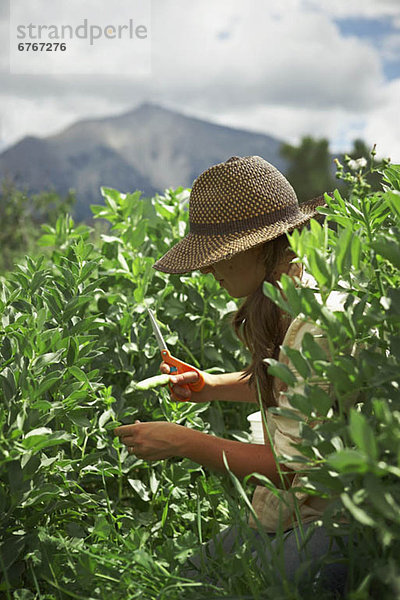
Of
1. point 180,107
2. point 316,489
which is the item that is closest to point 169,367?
point 316,489

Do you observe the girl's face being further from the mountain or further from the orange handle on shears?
the mountain

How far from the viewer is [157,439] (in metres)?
1.63

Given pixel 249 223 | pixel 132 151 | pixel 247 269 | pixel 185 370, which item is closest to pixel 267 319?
pixel 247 269

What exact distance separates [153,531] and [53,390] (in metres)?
0.58

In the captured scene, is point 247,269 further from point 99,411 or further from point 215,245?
point 99,411

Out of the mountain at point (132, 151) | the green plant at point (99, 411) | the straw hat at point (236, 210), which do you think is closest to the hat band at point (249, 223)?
the straw hat at point (236, 210)

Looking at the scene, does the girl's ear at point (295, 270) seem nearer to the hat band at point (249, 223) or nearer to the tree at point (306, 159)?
the hat band at point (249, 223)

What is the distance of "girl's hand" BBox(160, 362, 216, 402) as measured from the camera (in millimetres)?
1980

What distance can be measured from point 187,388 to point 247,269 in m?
0.52

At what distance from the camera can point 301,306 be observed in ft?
3.82

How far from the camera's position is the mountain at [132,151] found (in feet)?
251

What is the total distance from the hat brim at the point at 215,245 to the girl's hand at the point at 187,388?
0.36 metres

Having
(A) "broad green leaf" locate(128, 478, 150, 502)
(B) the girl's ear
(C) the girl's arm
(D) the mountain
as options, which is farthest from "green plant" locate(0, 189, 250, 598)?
(D) the mountain

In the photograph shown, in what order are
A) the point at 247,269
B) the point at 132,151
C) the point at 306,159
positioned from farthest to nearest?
the point at 132,151 → the point at 306,159 → the point at 247,269
